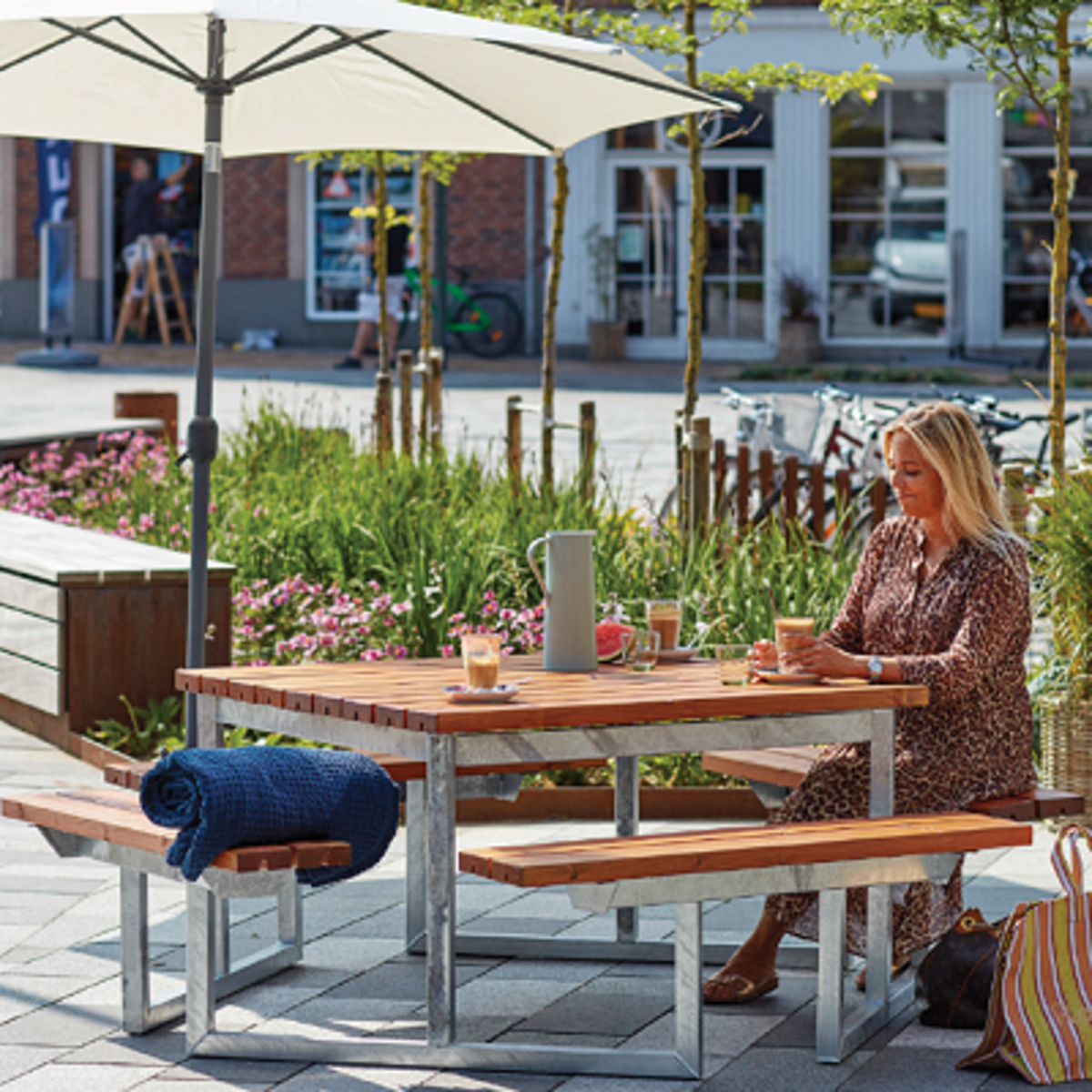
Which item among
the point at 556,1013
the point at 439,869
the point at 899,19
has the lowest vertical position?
the point at 556,1013

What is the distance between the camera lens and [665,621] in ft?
15.4

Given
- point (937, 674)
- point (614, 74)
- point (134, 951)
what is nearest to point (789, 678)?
point (937, 674)

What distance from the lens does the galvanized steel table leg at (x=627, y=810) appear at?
4.76 meters

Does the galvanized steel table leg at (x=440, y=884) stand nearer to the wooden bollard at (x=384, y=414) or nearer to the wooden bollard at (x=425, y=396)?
the wooden bollard at (x=425, y=396)

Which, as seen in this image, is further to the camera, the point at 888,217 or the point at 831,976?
the point at 888,217

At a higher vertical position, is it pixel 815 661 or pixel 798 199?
pixel 798 199

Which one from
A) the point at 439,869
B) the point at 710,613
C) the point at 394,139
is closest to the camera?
the point at 439,869

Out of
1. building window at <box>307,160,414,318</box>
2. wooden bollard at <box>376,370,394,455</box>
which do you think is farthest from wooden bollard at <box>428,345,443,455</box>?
building window at <box>307,160,414,318</box>

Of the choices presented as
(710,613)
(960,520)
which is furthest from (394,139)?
(960,520)

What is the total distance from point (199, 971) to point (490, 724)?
0.78 metres

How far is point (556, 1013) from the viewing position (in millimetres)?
4285

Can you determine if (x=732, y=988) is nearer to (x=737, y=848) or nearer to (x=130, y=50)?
(x=737, y=848)

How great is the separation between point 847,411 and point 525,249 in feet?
51.9

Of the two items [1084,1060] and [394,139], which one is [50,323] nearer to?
[394,139]
